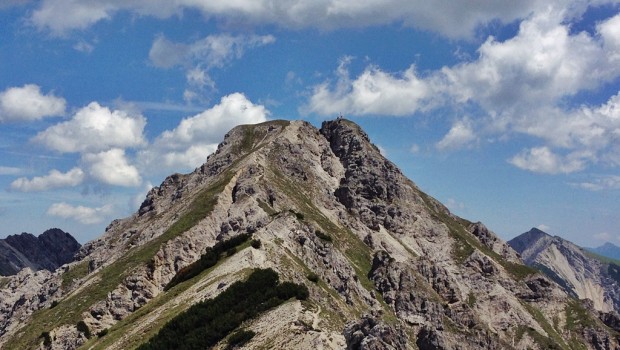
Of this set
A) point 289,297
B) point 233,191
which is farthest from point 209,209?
point 289,297

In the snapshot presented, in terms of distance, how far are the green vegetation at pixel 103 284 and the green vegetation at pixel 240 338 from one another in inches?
3011

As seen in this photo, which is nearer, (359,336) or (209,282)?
(359,336)

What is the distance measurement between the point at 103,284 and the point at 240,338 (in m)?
88.2

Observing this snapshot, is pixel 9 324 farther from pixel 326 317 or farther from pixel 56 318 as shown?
pixel 326 317

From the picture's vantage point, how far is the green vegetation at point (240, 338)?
70062 mm

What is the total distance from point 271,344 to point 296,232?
7119cm

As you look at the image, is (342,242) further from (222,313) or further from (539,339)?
(222,313)

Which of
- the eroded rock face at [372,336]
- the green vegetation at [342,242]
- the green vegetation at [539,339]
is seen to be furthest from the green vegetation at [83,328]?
the green vegetation at [539,339]

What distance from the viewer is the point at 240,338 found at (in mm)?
70812

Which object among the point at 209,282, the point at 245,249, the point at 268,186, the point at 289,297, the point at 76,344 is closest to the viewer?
the point at 289,297

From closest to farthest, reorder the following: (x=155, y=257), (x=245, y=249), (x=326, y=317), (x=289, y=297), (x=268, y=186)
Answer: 1. (x=326, y=317)
2. (x=289, y=297)
3. (x=245, y=249)
4. (x=155, y=257)
5. (x=268, y=186)

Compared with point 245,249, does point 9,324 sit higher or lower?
higher

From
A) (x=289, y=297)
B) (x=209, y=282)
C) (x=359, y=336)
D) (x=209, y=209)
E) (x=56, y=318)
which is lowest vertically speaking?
(x=359, y=336)

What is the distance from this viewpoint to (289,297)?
80.5m
